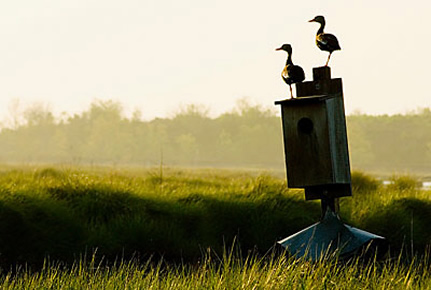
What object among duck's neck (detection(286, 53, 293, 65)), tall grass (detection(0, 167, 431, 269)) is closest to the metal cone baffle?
duck's neck (detection(286, 53, 293, 65))

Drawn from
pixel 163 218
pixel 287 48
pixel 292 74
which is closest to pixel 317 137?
pixel 292 74

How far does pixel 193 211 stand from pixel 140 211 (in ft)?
2.43

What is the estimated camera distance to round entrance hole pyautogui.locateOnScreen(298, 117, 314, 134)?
6714 millimetres

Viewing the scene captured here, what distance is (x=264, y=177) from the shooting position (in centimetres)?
1152

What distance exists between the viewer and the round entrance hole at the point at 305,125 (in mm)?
6714

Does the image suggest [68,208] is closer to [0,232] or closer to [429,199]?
[0,232]

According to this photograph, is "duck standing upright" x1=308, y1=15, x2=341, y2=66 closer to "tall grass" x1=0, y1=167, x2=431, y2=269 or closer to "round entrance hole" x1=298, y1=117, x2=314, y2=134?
"round entrance hole" x1=298, y1=117, x2=314, y2=134

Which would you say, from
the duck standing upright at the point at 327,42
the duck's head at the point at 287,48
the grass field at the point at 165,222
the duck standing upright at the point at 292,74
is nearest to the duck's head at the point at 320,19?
the duck standing upright at the point at 327,42

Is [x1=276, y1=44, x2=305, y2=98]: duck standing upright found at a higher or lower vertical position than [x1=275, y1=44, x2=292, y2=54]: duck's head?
lower

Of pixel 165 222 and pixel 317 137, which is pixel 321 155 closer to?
pixel 317 137

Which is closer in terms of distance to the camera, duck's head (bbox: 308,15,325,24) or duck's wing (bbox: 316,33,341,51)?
duck's wing (bbox: 316,33,341,51)

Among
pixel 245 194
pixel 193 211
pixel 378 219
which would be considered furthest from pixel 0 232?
pixel 378 219

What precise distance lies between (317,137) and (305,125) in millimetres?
172

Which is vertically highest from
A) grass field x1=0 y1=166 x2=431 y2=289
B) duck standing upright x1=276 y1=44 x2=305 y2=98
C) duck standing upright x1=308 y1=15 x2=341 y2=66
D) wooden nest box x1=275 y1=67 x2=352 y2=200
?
duck standing upright x1=308 y1=15 x2=341 y2=66
